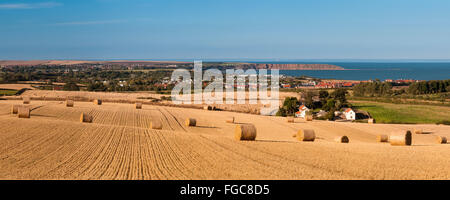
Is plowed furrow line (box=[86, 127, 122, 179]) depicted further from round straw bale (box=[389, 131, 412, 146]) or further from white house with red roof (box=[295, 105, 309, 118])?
white house with red roof (box=[295, 105, 309, 118])

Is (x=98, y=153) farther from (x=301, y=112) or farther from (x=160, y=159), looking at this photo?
(x=301, y=112)

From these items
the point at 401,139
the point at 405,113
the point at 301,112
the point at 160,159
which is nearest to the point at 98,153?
the point at 160,159

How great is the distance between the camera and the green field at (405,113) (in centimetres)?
5419

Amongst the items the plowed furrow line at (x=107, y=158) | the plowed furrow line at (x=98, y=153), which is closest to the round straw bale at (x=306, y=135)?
the plowed furrow line at (x=107, y=158)

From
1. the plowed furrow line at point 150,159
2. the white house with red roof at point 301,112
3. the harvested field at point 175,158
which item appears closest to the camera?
the plowed furrow line at point 150,159

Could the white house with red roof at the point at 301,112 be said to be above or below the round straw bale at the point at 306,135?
below

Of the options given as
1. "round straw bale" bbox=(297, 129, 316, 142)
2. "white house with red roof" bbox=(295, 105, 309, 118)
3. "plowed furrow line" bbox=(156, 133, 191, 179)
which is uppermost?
"plowed furrow line" bbox=(156, 133, 191, 179)

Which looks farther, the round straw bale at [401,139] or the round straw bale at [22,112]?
the round straw bale at [22,112]

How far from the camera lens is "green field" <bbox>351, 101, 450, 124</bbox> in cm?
5419

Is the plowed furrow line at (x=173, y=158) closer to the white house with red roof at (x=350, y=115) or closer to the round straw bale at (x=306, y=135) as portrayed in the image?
the round straw bale at (x=306, y=135)

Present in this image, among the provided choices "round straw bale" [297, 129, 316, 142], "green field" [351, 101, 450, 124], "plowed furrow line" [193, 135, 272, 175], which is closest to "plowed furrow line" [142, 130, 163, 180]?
"plowed furrow line" [193, 135, 272, 175]

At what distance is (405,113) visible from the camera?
59.3m

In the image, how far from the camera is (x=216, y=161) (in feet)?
48.5
